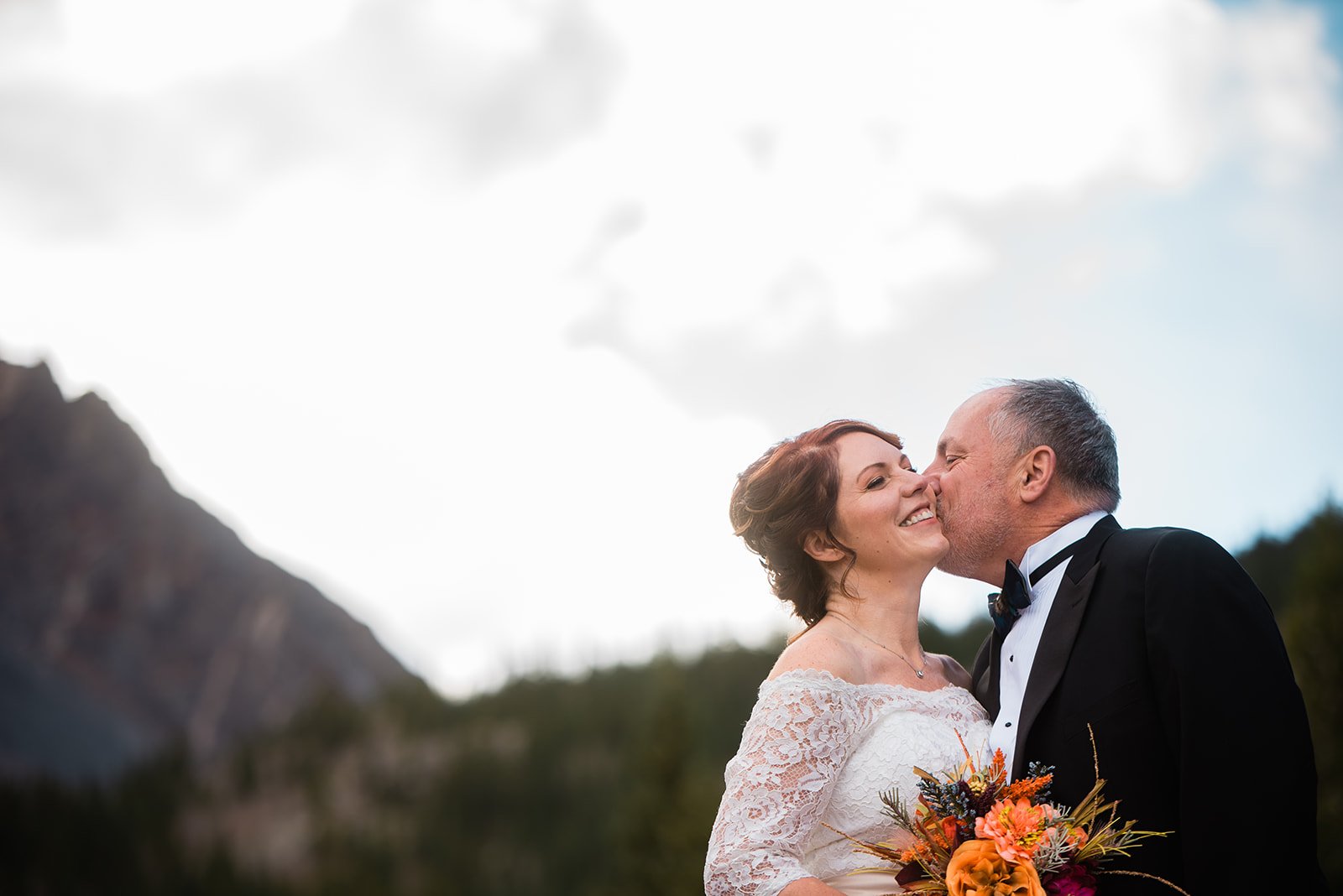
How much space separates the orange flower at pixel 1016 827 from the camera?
2828mm

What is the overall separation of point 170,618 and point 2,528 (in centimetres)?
870

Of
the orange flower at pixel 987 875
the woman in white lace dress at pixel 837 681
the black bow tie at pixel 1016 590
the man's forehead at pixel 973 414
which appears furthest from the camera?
the man's forehead at pixel 973 414

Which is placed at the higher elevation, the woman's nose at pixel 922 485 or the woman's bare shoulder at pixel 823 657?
the woman's nose at pixel 922 485

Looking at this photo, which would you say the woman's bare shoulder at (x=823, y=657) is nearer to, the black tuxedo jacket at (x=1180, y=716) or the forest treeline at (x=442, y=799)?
the black tuxedo jacket at (x=1180, y=716)

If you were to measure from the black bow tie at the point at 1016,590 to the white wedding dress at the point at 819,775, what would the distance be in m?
0.41

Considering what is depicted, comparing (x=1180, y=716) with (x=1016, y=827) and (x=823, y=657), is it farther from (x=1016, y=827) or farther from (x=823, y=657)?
(x=823, y=657)

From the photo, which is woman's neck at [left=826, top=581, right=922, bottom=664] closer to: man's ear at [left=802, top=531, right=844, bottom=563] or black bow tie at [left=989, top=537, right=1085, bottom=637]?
man's ear at [left=802, top=531, right=844, bottom=563]

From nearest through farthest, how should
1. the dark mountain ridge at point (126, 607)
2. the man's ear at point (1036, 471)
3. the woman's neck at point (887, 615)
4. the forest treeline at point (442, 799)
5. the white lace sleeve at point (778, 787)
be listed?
1. the white lace sleeve at point (778, 787)
2. the man's ear at point (1036, 471)
3. the woman's neck at point (887, 615)
4. the forest treeline at point (442, 799)
5. the dark mountain ridge at point (126, 607)

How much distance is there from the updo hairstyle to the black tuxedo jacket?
2.97ft

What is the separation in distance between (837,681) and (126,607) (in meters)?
55.4

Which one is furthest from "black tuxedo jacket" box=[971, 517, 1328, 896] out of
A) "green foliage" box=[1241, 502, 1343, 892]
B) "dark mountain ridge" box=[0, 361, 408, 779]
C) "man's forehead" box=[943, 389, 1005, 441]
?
"dark mountain ridge" box=[0, 361, 408, 779]

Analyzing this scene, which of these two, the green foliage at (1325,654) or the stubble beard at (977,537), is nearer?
the stubble beard at (977,537)

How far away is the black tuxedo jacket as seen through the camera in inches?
119

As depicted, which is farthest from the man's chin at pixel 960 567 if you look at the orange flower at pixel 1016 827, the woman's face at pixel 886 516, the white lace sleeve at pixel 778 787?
the orange flower at pixel 1016 827
